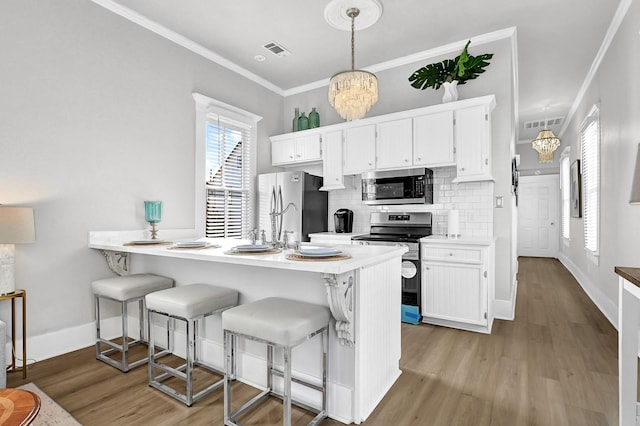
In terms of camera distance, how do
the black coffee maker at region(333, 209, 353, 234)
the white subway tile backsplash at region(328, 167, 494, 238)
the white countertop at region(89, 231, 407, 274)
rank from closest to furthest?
the white countertop at region(89, 231, 407, 274) → the white subway tile backsplash at region(328, 167, 494, 238) → the black coffee maker at region(333, 209, 353, 234)

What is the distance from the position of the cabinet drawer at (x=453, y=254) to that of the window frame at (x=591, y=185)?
2.21 meters

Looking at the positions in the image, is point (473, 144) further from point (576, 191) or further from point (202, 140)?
point (576, 191)

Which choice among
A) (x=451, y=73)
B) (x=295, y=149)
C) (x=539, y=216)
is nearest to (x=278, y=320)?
(x=451, y=73)

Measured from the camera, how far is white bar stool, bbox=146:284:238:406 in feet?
6.40

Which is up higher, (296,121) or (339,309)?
(296,121)

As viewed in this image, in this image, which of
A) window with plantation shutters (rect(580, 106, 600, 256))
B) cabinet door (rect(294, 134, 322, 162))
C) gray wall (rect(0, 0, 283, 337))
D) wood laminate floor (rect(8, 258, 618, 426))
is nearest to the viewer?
wood laminate floor (rect(8, 258, 618, 426))

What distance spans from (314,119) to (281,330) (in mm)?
3734

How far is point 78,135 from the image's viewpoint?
2799 mm

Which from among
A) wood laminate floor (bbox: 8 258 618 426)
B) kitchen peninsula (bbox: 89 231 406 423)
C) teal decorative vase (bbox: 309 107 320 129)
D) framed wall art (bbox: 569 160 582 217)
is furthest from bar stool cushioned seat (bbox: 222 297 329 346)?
framed wall art (bbox: 569 160 582 217)

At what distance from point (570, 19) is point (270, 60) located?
331 centimetres

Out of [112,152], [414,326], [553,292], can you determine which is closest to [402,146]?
[414,326]

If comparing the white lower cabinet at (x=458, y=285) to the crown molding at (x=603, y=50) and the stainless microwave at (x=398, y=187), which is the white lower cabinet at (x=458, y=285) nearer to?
the stainless microwave at (x=398, y=187)

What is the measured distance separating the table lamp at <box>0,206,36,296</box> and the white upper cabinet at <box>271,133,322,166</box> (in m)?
3.07

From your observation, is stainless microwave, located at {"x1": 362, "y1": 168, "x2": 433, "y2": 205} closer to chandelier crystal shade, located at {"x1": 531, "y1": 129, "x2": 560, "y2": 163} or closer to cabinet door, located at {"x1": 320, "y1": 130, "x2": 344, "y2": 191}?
cabinet door, located at {"x1": 320, "y1": 130, "x2": 344, "y2": 191}
